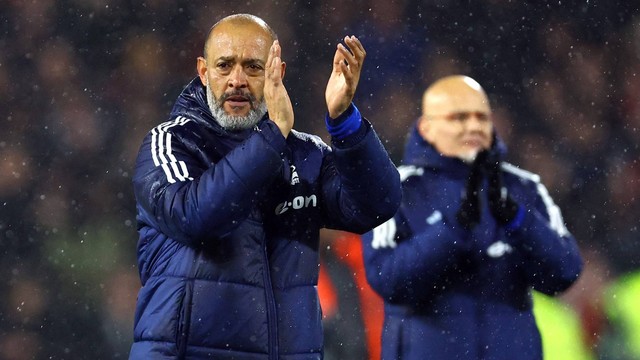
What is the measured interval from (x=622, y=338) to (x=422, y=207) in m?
2.46

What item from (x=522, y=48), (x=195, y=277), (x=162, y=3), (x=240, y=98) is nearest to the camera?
(x=195, y=277)

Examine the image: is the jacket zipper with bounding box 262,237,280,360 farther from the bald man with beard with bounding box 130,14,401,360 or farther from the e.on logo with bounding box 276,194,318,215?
the e.on logo with bounding box 276,194,318,215

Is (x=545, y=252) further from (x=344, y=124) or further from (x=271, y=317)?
(x=271, y=317)

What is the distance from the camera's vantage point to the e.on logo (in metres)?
2.41

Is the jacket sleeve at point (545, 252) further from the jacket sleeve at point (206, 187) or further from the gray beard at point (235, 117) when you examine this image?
Answer: the jacket sleeve at point (206, 187)

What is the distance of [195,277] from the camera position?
2283mm

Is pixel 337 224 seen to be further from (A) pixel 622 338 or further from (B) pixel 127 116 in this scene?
(A) pixel 622 338

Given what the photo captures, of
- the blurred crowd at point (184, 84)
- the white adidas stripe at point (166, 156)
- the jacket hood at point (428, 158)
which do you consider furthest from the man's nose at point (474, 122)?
the blurred crowd at point (184, 84)

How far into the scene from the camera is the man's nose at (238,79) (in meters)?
2.47

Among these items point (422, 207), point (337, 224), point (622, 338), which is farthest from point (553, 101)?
point (337, 224)

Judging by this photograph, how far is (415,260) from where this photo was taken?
11.8 feet

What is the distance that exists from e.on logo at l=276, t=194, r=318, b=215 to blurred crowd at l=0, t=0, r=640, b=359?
2853 millimetres

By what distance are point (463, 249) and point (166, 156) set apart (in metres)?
1.46

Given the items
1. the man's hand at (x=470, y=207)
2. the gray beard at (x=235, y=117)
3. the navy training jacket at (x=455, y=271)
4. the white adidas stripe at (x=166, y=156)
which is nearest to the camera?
the white adidas stripe at (x=166, y=156)
